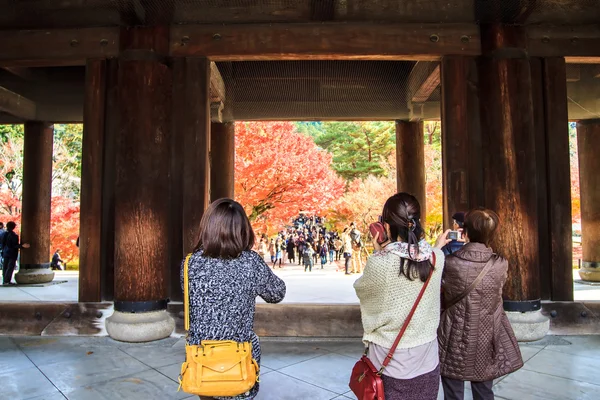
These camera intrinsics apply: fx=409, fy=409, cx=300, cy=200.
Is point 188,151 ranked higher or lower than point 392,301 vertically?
higher

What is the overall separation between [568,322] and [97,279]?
592 centimetres

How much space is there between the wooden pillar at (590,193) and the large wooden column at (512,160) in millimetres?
5205

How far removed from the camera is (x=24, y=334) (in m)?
5.22

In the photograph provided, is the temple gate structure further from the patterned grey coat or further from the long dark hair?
the long dark hair

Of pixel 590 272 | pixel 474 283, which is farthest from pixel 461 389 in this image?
pixel 590 272

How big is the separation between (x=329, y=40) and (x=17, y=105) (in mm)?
6943

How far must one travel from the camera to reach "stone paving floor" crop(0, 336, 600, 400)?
3389 millimetres

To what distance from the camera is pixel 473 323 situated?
2.30 metres

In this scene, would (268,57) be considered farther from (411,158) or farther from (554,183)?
(411,158)

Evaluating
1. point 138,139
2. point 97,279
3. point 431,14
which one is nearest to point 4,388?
point 97,279

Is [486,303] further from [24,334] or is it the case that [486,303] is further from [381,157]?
[381,157]

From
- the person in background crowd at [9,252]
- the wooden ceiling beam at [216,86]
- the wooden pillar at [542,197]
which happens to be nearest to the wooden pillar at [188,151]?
the wooden ceiling beam at [216,86]

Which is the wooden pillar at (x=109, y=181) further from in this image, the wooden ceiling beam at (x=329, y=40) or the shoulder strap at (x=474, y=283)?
the shoulder strap at (x=474, y=283)

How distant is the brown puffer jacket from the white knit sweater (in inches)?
16.6
